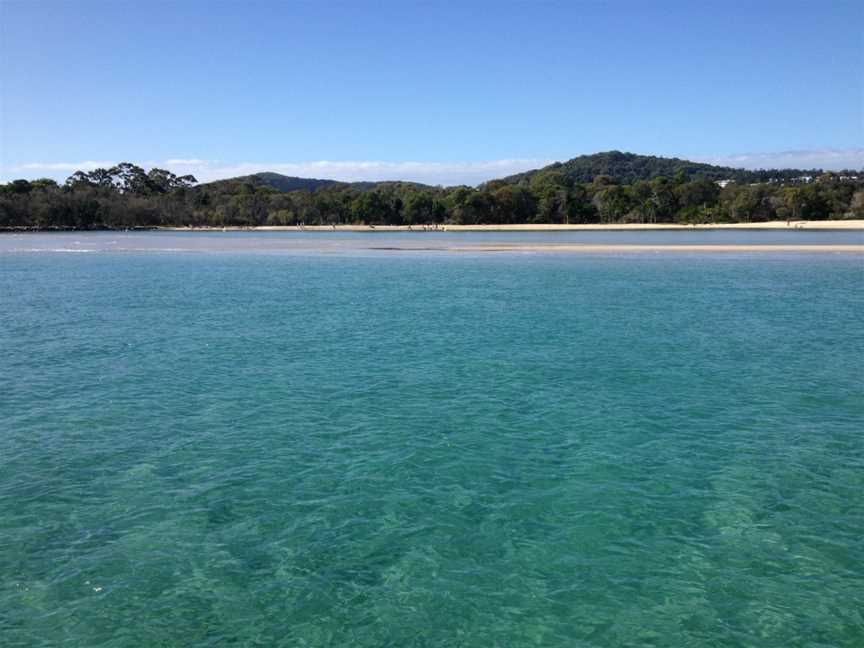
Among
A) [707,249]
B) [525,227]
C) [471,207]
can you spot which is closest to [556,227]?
[525,227]

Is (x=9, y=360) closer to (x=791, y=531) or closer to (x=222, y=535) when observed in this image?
(x=222, y=535)

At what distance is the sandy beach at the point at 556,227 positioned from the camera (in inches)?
4594

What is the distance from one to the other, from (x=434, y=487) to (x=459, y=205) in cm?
15150

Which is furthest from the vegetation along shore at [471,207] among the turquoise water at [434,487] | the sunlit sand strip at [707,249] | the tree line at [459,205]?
the turquoise water at [434,487]

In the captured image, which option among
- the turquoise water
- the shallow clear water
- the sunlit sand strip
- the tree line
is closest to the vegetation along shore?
the tree line

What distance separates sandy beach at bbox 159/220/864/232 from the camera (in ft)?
Result: 383

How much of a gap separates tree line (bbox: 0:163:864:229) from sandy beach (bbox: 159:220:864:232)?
3864 millimetres

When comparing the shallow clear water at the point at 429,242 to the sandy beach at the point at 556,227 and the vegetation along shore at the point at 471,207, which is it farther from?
the vegetation along shore at the point at 471,207

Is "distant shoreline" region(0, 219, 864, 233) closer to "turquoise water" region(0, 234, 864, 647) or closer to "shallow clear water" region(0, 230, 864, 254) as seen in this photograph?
"shallow clear water" region(0, 230, 864, 254)

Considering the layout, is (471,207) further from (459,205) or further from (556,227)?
(556,227)

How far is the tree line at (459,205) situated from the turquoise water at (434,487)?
12247cm

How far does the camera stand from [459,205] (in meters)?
159

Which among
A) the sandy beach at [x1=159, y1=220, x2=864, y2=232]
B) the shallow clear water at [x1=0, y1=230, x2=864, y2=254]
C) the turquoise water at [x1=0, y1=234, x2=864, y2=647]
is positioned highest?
the sandy beach at [x1=159, y1=220, x2=864, y2=232]

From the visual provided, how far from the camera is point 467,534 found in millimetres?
9242
